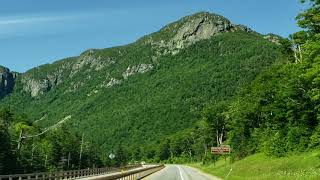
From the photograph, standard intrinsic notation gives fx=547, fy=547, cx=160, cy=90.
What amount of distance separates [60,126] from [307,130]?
114 metres

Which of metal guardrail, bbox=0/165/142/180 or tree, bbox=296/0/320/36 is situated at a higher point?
tree, bbox=296/0/320/36

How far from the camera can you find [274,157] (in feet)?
210

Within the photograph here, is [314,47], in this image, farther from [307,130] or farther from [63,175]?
[63,175]

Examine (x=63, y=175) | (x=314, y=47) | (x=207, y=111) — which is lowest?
(x=63, y=175)

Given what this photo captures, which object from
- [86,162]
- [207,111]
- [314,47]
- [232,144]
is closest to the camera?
[314,47]

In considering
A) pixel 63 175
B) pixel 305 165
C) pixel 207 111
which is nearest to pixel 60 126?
pixel 207 111

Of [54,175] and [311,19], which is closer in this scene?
[311,19]

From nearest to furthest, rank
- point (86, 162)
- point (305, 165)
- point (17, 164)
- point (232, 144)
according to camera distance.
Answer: point (305, 165) < point (17, 164) < point (232, 144) < point (86, 162)

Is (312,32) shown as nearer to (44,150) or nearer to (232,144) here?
(232,144)

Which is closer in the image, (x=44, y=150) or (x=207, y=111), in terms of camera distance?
(x=44, y=150)

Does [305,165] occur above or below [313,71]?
below

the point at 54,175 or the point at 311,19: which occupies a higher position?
the point at 311,19

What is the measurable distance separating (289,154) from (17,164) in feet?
151

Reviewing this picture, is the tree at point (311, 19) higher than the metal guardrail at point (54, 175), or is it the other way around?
the tree at point (311, 19)
